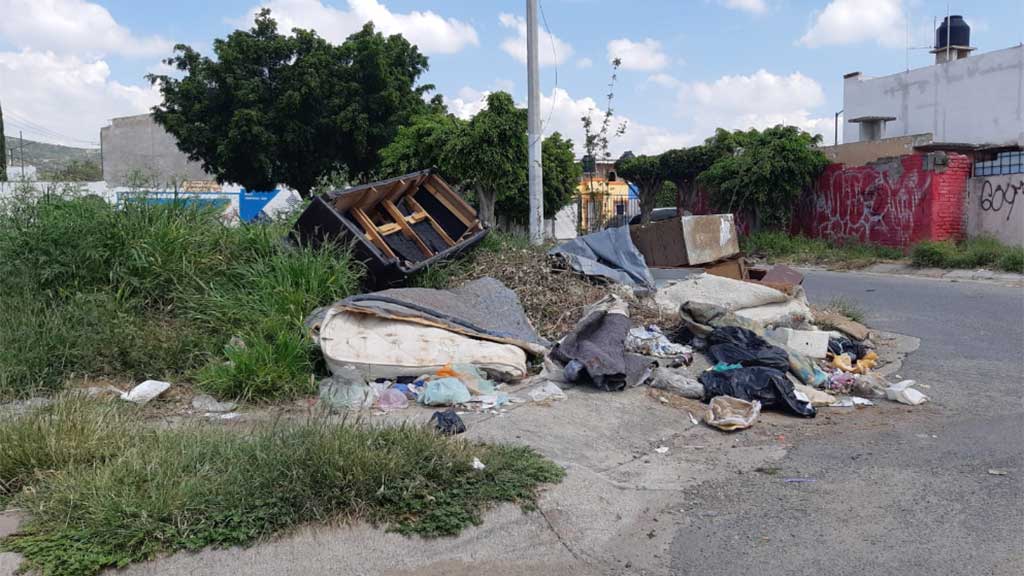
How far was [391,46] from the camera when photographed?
94.0 feet

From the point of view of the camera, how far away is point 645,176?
25266mm

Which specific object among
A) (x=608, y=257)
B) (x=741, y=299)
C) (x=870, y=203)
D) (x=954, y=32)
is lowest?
(x=741, y=299)

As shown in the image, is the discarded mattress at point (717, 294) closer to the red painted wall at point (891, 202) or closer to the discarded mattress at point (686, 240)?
the discarded mattress at point (686, 240)

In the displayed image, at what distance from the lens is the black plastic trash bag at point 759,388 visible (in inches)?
232

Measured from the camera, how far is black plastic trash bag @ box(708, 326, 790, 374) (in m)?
6.55

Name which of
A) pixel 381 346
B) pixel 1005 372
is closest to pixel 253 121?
pixel 381 346

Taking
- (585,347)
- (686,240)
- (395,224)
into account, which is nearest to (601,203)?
(686,240)

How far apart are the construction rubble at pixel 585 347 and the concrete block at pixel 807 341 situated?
12 mm

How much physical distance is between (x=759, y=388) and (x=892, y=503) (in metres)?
1.95

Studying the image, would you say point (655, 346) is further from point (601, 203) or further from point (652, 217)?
point (652, 217)

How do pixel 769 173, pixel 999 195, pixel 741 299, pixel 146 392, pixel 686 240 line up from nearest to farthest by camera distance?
pixel 146 392 → pixel 741 299 → pixel 686 240 → pixel 999 195 → pixel 769 173

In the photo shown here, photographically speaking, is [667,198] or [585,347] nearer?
[585,347]

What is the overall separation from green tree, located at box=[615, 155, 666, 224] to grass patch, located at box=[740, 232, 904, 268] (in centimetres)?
416

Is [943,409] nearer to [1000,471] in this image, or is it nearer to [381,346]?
[1000,471]
